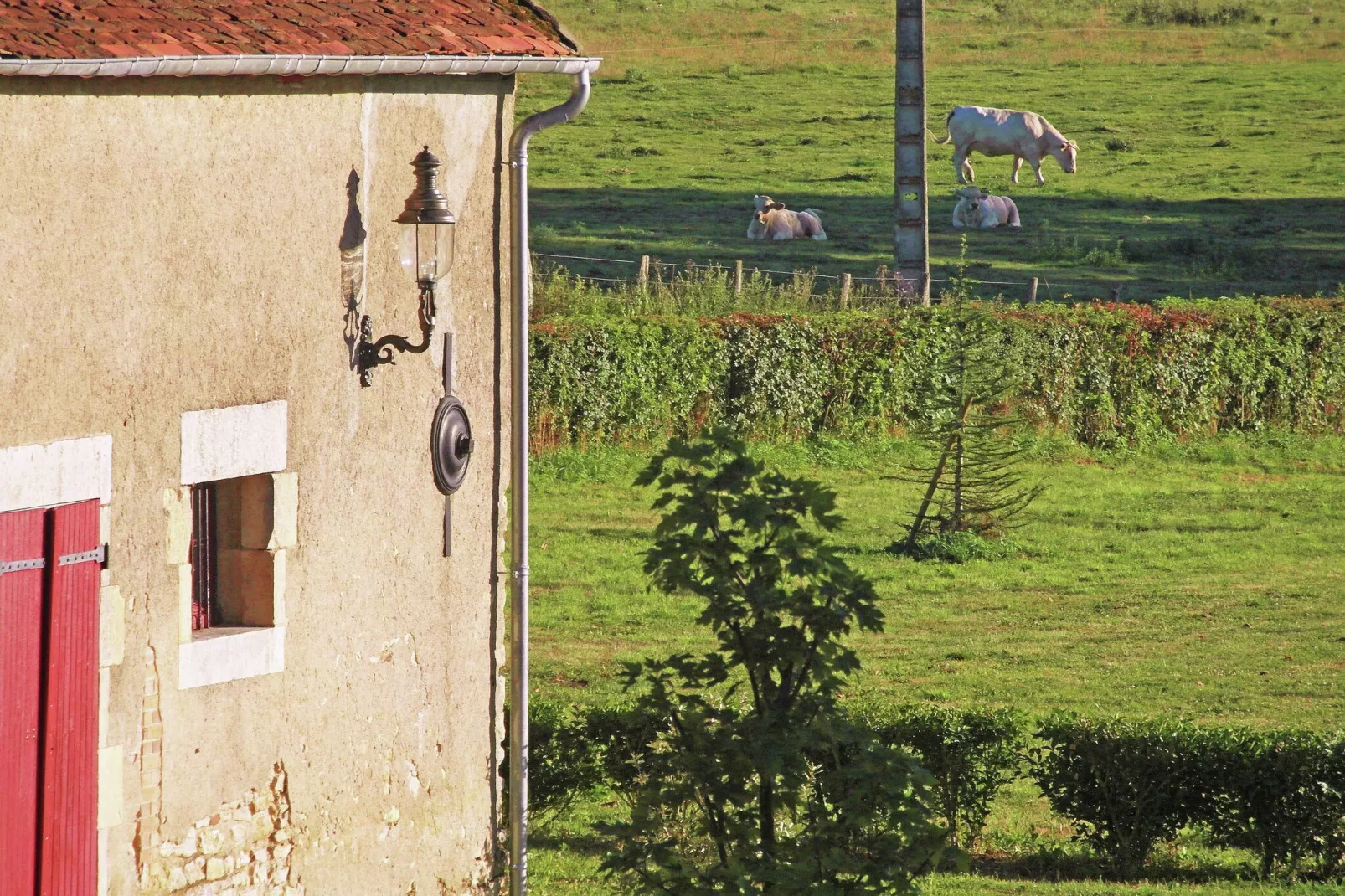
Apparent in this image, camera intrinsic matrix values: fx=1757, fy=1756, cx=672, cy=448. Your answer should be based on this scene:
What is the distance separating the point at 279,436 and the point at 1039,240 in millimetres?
25176

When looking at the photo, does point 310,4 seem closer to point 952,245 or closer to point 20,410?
point 20,410

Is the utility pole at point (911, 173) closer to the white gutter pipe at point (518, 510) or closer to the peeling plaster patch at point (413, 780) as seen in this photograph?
the white gutter pipe at point (518, 510)

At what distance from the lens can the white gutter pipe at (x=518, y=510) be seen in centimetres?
817

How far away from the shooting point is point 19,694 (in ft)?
18.5

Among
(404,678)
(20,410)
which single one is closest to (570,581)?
(404,678)

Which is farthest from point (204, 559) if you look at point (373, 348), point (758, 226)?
point (758, 226)

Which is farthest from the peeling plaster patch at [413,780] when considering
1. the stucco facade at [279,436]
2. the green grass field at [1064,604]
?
the green grass field at [1064,604]

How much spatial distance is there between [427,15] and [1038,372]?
14.3 metres

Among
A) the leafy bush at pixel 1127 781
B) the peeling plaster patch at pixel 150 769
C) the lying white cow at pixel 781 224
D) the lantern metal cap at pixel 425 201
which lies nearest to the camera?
the peeling plaster patch at pixel 150 769

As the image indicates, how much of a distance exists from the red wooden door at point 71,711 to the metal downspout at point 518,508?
2580 mm

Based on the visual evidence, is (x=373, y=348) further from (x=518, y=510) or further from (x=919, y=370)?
(x=919, y=370)

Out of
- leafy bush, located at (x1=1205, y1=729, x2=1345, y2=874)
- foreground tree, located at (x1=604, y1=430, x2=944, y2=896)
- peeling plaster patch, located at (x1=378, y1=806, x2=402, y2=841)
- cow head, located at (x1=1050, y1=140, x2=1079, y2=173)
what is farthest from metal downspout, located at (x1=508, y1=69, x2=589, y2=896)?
cow head, located at (x1=1050, y1=140, x2=1079, y2=173)

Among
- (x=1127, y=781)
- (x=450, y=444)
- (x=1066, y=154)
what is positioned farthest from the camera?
(x=1066, y=154)

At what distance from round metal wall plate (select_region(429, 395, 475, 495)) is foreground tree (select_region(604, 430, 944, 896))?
1.42 metres
